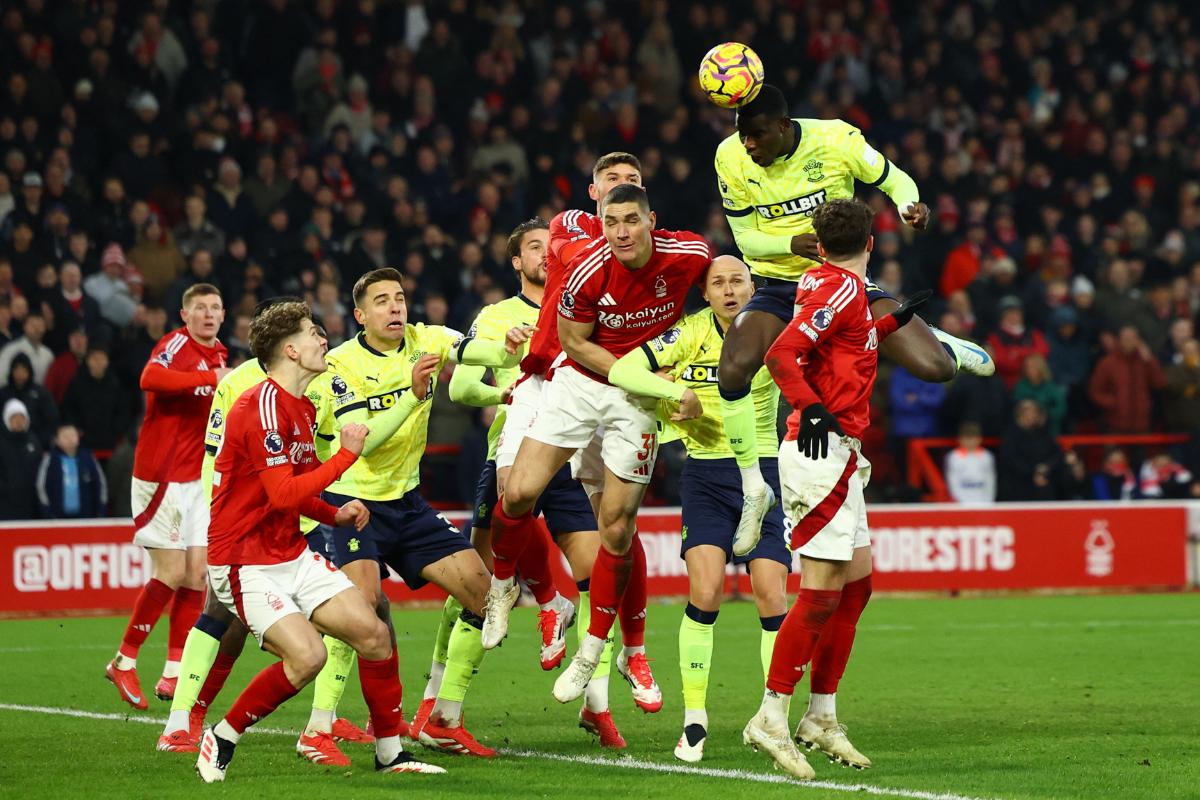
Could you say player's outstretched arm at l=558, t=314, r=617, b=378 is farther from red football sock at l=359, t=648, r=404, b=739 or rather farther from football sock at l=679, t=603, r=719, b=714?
red football sock at l=359, t=648, r=404, b=739

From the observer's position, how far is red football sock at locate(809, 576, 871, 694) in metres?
8.20

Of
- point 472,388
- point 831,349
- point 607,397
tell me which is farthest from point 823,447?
point 472,388

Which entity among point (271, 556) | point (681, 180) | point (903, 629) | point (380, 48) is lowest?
point (903, 629)

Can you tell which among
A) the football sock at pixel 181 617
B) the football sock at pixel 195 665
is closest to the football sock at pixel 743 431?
the football sock at pixel 195 665

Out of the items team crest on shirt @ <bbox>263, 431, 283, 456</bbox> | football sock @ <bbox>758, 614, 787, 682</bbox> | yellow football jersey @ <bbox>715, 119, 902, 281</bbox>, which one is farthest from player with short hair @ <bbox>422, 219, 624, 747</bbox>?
team crest on shirt @ <bbox>263, 431, 283, 456</bbox>

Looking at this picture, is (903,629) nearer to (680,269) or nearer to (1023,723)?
(1023,723)

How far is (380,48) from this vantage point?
21.5 metres

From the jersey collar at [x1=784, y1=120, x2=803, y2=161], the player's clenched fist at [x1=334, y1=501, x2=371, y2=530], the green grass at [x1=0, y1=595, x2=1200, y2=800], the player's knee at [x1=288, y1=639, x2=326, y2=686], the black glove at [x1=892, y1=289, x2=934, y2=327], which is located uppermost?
the jersey collar at [x1=784, y1=120, x2=803, y2=161]

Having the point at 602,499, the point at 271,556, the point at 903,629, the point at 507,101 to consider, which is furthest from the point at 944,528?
the point at 271,556

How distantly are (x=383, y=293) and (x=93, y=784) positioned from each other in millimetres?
2915

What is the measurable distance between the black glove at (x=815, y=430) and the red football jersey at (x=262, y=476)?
197cm

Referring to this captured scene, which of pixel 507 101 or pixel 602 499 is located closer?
pixel 602 499

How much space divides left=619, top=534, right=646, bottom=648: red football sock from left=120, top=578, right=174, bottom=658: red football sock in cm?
323

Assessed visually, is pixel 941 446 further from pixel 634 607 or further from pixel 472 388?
pixel 472 388
